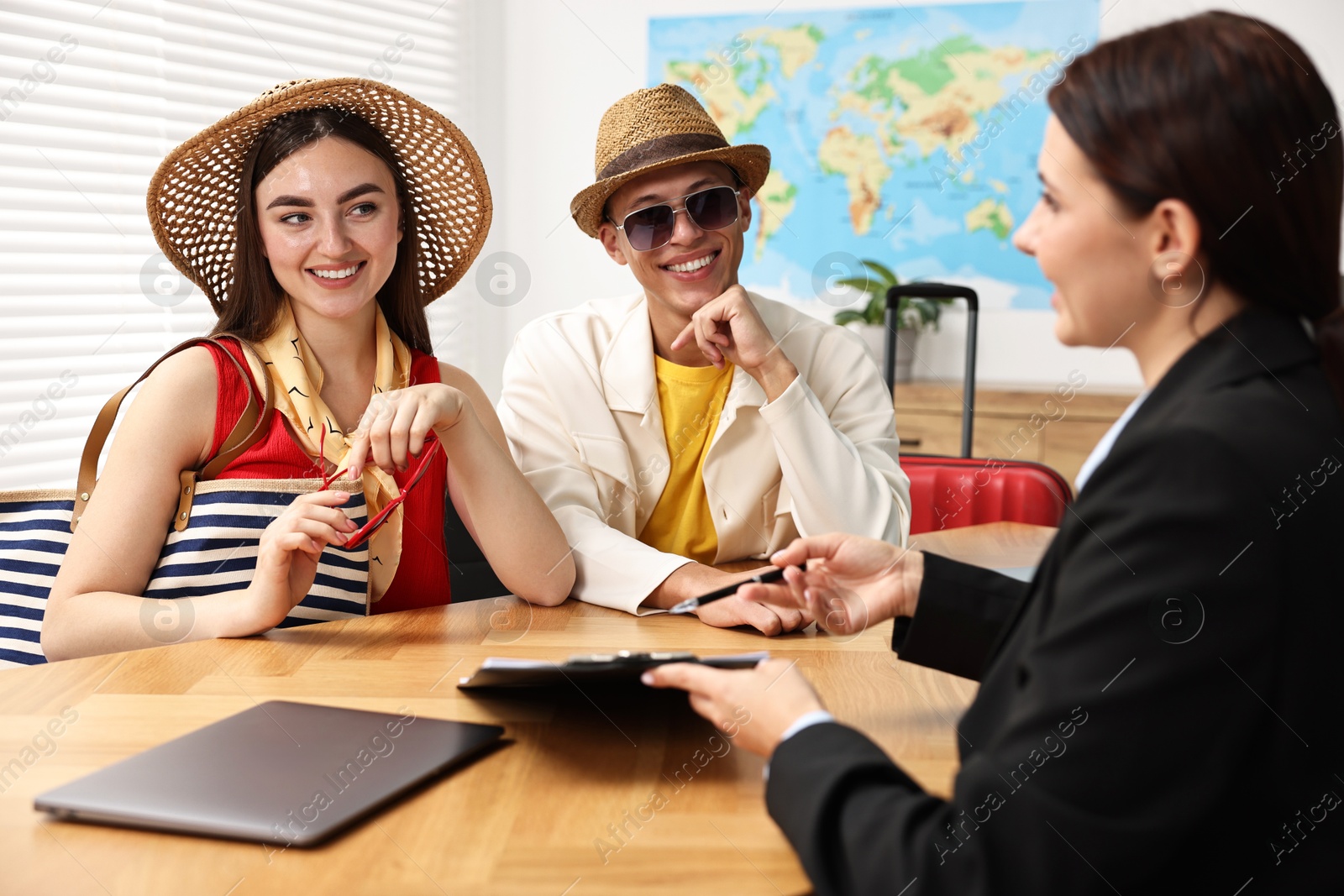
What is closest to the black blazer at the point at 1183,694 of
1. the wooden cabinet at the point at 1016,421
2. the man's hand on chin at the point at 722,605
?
the man's hand on chin at the point at 722,605

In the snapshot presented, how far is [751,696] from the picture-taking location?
965 mm

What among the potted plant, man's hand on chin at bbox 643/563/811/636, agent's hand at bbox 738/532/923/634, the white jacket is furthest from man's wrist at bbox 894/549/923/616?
the potted plant

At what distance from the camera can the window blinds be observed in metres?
2.92

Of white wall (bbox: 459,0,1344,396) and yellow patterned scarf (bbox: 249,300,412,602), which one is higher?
white wall (bbox: 459,0,1344,396)

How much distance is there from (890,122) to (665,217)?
2.74 m

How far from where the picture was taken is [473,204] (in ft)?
6.89

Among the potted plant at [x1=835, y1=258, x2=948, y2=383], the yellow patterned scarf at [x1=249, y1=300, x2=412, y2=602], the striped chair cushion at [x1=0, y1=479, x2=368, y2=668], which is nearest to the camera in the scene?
the striped chair cushion at [x1=0, y1=479, x2=368, y2=668]

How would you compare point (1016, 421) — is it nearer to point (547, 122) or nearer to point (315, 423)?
point (547, 122)

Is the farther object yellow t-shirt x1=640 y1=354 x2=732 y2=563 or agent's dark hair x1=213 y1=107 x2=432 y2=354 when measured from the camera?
yellow t-shirt x1=640 y1=354 x2=732 y2=563

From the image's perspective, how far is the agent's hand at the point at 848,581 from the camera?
1305 millimetres

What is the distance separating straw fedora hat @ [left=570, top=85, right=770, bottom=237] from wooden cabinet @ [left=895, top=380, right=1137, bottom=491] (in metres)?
1.88

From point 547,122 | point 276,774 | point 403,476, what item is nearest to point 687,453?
point 403,476

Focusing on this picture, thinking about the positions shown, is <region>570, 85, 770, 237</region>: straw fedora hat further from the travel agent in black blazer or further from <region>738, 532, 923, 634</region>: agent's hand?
the travel agent in black blazer

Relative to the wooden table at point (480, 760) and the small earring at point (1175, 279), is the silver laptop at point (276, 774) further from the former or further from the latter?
the small earring at point (1175, 279)
